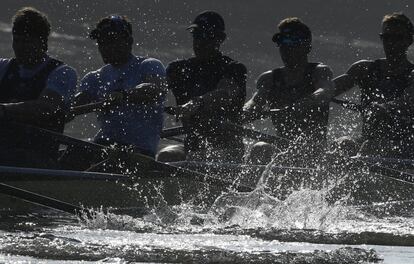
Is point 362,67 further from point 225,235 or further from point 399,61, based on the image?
point 225,235

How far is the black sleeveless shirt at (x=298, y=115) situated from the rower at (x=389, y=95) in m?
0.43

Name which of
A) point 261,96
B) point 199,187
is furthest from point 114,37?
point 261,96

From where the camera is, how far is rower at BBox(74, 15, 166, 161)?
1020 cm

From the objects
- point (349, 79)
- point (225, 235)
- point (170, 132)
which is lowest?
point (225, 235)

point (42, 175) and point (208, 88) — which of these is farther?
point (208, 88)

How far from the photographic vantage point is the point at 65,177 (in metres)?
8.95

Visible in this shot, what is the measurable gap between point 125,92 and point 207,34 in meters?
1.71

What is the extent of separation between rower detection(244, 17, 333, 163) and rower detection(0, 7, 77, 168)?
8.54ft

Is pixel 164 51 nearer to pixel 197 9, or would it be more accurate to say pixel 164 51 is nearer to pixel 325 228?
pixel 197 9

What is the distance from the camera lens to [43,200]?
8.53 metres

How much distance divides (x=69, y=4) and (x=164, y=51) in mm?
7895

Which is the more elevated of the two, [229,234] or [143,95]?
[143,95]

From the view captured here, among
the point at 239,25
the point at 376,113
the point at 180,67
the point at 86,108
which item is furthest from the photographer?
the point at 239,25

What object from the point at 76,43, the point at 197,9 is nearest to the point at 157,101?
the point at 76,43
